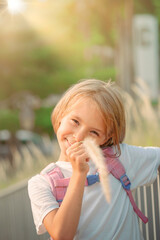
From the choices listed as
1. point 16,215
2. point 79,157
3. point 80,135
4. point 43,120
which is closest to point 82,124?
point 80,135

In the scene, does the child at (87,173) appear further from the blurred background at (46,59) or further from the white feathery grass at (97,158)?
the blurred background at (46,59)

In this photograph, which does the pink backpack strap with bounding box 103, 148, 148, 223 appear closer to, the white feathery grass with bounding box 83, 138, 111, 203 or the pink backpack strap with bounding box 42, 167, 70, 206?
the pink backpack strap with bounding box 42, 167, 70, 206

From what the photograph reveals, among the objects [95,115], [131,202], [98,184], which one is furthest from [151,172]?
[95,115]

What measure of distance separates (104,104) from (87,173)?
0.30 meters

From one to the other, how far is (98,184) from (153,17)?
10.9 meters

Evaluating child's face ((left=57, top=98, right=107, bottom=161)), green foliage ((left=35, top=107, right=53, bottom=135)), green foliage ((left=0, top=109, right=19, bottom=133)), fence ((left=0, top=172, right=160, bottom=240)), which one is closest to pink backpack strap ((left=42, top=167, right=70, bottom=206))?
child's face ((left=57, top=98, right=107, bottom=161))

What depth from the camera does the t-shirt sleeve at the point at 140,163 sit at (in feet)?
5.31

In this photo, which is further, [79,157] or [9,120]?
Result: [9,120]

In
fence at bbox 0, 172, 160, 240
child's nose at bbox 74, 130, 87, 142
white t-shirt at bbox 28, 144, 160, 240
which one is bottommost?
fence at bbox 0, 172, 160, 240

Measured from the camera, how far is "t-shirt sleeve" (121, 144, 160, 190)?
5.31ft

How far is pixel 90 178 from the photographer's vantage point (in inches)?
59.5

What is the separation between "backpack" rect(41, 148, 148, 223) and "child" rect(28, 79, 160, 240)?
2cm

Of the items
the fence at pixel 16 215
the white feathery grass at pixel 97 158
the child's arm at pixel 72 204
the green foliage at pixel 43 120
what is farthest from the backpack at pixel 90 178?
the green foliage at pixel 43 120

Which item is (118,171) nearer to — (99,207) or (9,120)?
(99,207)
